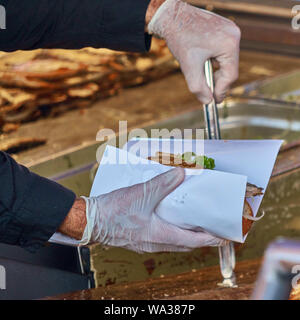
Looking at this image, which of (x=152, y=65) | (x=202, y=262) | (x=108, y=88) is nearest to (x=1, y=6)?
(x=202, y=262)

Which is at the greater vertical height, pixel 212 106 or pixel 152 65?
pixel 212 106

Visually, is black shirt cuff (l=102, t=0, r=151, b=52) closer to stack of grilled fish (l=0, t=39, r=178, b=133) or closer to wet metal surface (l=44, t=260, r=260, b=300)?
wet metal surface (l=44, t=260, r=260, b=300)

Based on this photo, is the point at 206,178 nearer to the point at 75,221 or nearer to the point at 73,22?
the point at 75,221

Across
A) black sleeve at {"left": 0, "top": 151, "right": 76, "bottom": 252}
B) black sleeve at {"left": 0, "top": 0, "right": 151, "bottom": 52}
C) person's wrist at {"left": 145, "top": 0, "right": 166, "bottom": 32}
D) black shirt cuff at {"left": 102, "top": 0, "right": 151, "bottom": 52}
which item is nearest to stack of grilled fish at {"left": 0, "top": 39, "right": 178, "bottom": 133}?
black sleeve at {"left": 0, "top": 0, "right": 151, "bottom": 52}

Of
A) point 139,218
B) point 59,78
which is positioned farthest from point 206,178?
point 59,78

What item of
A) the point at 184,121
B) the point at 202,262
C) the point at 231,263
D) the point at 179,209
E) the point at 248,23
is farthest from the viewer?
the point at 248,23

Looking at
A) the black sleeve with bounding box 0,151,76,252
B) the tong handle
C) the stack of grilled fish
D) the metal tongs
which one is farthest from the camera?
the stack of grilled fish

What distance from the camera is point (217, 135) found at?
1574 mm

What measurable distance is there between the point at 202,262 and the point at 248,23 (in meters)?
2.78

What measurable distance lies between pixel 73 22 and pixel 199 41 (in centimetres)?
46

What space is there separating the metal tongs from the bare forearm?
45 cm

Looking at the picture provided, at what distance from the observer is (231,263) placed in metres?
1.44

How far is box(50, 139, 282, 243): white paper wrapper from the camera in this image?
1239 millimetres
